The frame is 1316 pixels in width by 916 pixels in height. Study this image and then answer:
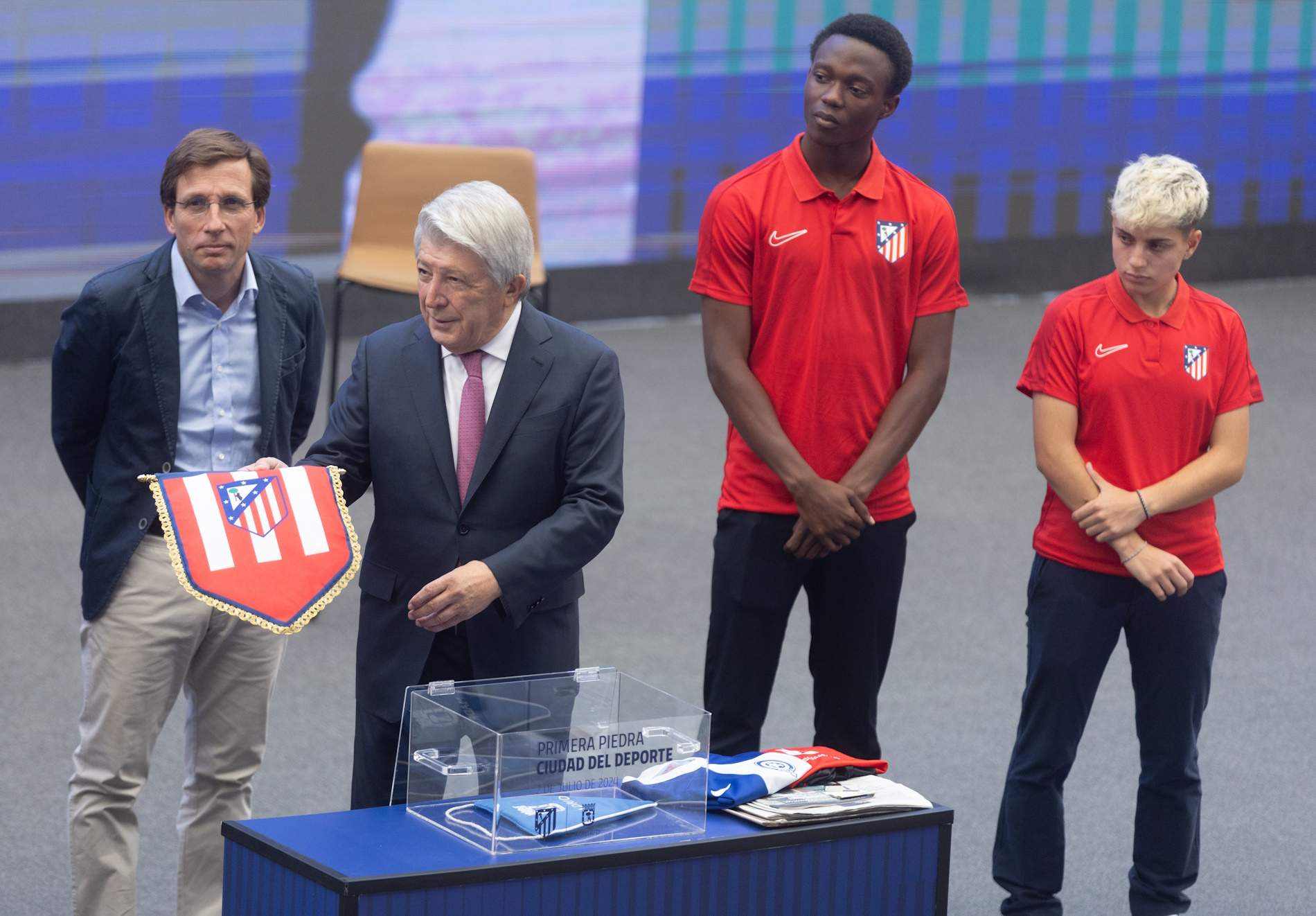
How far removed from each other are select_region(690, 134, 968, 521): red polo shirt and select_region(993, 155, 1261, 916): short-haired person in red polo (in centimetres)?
27

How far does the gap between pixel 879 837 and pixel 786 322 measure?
1.09 metres

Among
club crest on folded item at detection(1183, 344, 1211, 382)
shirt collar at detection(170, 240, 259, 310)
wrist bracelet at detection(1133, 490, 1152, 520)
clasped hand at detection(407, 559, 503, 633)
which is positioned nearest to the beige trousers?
shirt collar at detection(170, 240, 259, 310)

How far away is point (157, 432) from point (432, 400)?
482 mm

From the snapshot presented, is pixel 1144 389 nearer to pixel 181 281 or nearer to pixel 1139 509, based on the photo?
pixel 1139 509

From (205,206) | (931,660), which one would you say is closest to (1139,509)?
(205,206)

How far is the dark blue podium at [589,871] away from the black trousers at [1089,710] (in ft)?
2.29

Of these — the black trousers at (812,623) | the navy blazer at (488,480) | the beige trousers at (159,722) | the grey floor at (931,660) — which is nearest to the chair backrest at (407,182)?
the grey floor at (931,660)

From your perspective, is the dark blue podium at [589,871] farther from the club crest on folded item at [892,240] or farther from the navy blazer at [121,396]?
the club crest on folded item at [892,240]

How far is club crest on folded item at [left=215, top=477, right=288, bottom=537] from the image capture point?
2.60 meters

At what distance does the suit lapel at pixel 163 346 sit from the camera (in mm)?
2791

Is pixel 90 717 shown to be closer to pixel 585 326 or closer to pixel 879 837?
pixel 879 837

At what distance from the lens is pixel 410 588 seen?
2.69m

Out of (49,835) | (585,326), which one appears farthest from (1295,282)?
(49,835)

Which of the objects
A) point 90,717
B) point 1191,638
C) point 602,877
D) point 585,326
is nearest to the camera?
point 602,877
